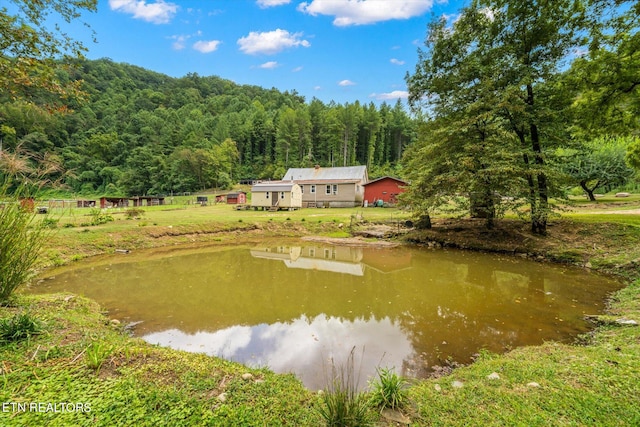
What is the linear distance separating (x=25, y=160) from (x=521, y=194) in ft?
49.3

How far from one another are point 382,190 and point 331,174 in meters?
6.85

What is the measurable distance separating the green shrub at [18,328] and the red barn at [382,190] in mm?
28564

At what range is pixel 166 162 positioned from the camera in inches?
1953

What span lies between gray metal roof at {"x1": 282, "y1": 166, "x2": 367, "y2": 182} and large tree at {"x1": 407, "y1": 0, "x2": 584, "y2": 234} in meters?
19.2

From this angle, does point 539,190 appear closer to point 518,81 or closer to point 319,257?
point 518,81

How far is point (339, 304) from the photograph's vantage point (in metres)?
6.94

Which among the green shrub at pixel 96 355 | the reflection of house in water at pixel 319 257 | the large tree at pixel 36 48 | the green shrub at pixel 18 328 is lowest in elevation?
the reflection of house in water at pixel 319 257

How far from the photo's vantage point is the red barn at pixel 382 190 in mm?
29875

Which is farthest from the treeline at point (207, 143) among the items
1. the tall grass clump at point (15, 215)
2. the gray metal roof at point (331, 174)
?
the tall grass clump at point (15, 215)

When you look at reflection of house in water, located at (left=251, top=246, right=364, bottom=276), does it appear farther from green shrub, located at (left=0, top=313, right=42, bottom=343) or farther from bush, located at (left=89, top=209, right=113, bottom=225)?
bush, located at (left=89, top=209, right=113, bottom=225)

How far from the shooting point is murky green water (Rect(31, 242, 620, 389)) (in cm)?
481

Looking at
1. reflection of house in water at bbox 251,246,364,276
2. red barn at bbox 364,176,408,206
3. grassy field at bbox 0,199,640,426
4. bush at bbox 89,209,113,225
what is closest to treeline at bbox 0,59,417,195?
red barn at bbox 364,176,408,206

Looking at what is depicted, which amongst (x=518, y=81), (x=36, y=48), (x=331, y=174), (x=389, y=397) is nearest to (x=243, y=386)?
(x=389, y=397)

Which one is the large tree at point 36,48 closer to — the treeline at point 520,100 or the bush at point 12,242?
the bush at point 12,242
